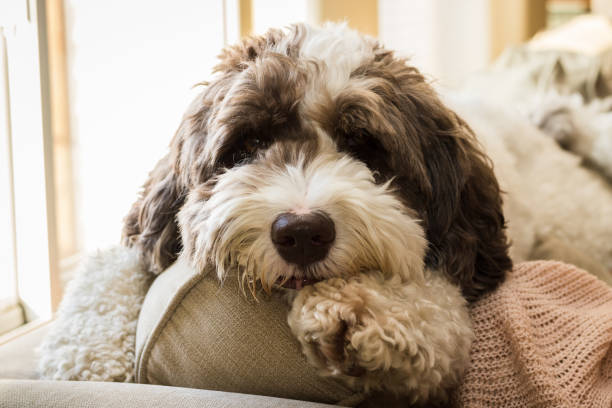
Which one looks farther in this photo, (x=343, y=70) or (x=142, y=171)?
(x=142, y=171)

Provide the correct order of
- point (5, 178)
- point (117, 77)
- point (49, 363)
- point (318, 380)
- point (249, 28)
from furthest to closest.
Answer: point (249, 28) → point (117, 77) → point (5, 178) → point (49, 363) → point (318, 380)

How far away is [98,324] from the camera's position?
4.83 ft

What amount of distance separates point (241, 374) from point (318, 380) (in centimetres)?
17

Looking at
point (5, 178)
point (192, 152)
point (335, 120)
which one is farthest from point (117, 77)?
point (335, 120)

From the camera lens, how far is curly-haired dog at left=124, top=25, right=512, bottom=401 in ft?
3.96

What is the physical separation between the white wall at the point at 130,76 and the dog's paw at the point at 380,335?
302cm

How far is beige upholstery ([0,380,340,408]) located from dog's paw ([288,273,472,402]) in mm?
124

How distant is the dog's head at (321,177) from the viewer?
50.3 inches

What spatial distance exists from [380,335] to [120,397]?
1.81ft

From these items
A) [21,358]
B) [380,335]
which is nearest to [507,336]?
[380,335]

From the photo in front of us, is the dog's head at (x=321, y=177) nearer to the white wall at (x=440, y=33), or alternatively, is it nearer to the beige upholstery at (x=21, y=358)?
the beige upholstery at (x=21, y=358)

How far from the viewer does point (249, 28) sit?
4273 mm

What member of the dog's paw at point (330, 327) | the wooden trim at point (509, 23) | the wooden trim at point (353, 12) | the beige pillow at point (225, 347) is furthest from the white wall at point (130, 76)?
the wooden trim at point (509, 23)

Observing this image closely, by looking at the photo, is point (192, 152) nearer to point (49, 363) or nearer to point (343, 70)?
point (343, 70)
